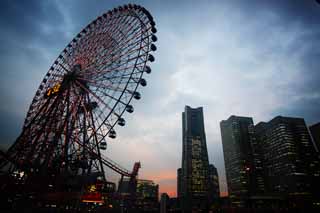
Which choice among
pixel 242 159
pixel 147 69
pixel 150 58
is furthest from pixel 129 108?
pixel 242 159

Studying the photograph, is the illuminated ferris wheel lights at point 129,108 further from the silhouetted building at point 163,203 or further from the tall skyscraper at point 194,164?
the tall skyscraper at point 194,164

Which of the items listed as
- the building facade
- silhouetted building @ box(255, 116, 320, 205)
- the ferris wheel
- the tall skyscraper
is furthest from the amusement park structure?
the tall skyscraper

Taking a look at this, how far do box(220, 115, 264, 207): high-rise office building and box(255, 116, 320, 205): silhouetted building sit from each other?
797 cm

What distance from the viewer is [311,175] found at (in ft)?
391

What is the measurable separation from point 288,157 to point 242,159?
41227mm

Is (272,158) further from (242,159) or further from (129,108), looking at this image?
(129,108)

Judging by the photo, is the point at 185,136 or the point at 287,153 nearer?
the point at 287,153

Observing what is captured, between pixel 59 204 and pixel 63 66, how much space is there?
63.8 feet

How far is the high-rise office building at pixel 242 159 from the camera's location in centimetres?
15000

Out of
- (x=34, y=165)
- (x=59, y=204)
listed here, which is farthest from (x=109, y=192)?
(x=34, y=165)

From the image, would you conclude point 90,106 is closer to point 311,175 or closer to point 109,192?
point 109,192

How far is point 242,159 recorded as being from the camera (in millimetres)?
167875

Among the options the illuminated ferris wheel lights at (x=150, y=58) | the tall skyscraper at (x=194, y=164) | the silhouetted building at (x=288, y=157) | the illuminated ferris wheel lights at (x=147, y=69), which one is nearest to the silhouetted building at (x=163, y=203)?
the illuminated ferris wheel lights at (x=147, y=69)

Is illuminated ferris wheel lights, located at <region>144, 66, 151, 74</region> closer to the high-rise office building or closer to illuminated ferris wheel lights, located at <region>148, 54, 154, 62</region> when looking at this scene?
illuminated ferris wheel lights, located at <region>148, 54, 154, 62</region>
